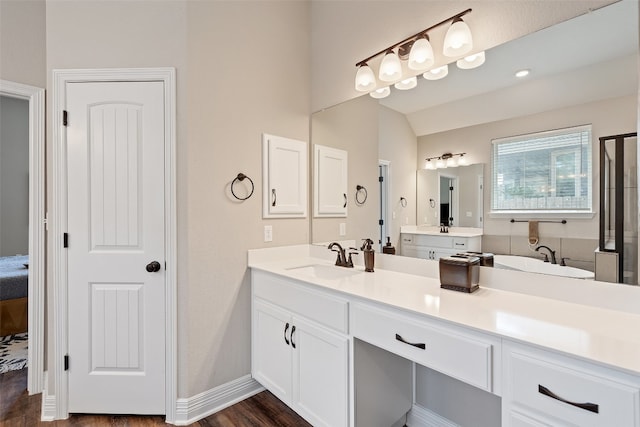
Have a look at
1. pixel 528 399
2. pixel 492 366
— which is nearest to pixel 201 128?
pixel 492 366

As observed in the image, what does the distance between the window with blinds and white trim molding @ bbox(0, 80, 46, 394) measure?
→ 2.86 metres

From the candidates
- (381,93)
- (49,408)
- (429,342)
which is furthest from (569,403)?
(49,408)

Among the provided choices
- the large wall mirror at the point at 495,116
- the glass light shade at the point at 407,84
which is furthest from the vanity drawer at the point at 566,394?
the glass light shade at the point at 407,84

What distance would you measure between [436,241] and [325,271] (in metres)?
0.78

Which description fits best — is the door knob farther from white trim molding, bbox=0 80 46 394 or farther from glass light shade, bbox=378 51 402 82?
glass light shade, bbox=378 51 402 82

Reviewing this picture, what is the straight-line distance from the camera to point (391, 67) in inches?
74.0

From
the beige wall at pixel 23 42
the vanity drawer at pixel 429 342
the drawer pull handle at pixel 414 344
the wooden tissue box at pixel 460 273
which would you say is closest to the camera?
the vanity drawer at pixel 429 342

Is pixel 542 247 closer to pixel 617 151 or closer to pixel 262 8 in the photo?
pixel 617 151

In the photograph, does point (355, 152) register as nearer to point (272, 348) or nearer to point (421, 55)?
point (421, 55)

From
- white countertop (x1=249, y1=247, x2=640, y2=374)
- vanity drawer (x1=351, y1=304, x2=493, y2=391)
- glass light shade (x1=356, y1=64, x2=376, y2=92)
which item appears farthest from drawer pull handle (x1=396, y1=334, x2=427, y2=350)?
glass light shade (x1=356, y1=64, x2=376, y2=92)

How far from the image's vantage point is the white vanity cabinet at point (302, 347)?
156 centimetres

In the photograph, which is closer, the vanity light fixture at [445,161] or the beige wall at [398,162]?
the vanity light fixture at [445,161]

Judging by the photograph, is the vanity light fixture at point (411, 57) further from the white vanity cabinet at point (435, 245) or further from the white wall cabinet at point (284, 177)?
the white vanity cabinet at point (435, 245)

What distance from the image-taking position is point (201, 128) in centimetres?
201
